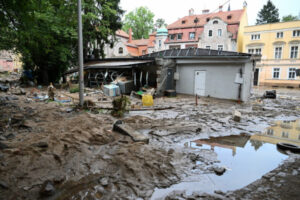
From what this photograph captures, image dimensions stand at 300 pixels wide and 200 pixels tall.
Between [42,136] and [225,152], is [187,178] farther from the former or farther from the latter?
[42,136]

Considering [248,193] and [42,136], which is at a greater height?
[42,136]

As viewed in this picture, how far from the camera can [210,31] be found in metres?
34.6

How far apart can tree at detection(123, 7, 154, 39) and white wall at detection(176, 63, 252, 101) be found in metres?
42.0

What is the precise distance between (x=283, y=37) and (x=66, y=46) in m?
31.8

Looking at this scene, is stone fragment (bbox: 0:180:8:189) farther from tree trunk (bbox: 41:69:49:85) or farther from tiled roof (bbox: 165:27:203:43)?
tiled roof (bbox: 165:27:203:43)

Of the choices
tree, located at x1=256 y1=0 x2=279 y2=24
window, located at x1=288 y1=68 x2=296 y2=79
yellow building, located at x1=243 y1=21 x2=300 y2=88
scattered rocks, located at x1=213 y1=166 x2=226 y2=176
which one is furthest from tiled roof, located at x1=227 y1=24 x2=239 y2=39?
scattered rocks, located at x1=213 y1=166 x2=226 y2=176

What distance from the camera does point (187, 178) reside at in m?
3.92

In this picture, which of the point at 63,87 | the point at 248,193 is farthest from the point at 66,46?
the point at 248,193

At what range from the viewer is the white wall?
14.6 meters

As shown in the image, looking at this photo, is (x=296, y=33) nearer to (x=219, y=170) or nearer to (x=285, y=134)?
(x=285, y=134)

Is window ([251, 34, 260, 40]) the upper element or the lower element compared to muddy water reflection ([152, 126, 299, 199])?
upper

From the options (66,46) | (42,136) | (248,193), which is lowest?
(248,193)

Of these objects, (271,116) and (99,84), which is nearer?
(271,116)

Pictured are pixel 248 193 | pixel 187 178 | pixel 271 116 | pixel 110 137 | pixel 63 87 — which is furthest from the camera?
pixel 63 87
